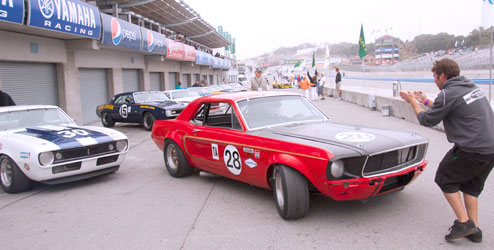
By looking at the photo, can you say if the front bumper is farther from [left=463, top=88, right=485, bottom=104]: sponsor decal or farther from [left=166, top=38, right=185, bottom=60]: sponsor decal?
[left=166, top=38, right=185, bottom=60]: sponsor decal

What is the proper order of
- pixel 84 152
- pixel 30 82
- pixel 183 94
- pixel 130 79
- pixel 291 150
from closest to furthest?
1. pixel 291 150
2. pixel 84 152
3. pixel 30 82
4. pixel 183 94
5. pixel 130 79

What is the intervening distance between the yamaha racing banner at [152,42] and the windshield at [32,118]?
1242cm

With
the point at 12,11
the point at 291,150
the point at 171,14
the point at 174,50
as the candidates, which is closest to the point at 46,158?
the point at 291,150

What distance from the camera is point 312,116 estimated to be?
5.21 m

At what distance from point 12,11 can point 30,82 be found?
4.20 metres

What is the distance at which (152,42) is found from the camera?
19953 millimetres

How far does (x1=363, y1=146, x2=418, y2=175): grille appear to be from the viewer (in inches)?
147

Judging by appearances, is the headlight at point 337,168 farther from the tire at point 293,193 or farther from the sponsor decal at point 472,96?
the sponsor decal at point 472,96

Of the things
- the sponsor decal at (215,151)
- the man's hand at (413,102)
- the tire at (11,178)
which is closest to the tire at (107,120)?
the tire at (11,178)

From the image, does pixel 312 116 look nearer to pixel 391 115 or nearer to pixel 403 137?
pixel 403 137

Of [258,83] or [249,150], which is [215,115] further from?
[258,83]

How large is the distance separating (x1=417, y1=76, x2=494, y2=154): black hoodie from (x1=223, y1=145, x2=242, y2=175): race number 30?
2298 millimetres

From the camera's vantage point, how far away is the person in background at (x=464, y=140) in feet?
10.5

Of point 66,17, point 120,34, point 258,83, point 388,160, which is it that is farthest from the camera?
point 120,34
